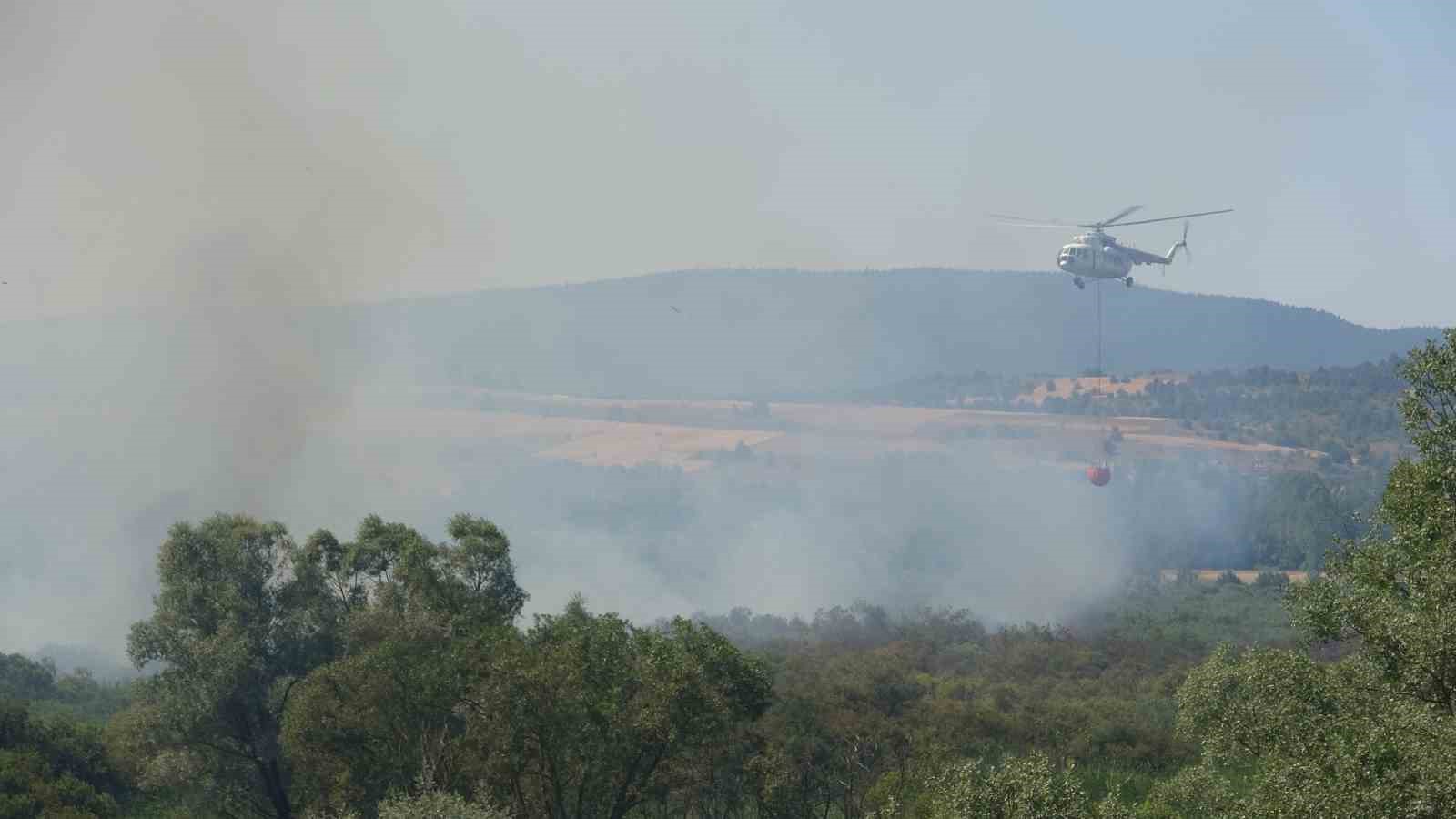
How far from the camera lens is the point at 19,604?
384 ft

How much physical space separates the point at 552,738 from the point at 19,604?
9112cm

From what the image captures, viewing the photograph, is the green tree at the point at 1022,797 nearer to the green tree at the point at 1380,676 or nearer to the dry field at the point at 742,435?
the green tree at the point at 1380,676

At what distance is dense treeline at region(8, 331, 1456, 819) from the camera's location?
26.8m

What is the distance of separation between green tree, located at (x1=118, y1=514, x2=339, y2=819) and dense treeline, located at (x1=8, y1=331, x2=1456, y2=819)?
0.30 ft

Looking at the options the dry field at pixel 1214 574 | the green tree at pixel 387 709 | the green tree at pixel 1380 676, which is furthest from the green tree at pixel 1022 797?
the dry field at pixel 1214 574

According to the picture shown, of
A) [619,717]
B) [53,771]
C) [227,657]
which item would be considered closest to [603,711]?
[619,717]

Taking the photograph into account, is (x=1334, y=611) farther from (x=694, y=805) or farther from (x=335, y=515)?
(x=335, y=515)

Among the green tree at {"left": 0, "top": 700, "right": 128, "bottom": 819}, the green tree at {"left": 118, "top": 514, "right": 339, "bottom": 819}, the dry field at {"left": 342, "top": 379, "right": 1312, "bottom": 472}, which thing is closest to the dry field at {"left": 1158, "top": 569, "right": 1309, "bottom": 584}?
the dry field at {"left": 342, "top": 379, "right": 1312, "bottom": 472}

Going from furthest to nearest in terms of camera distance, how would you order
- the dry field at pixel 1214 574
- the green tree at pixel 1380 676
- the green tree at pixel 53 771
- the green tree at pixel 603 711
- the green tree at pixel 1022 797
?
the dry field at pixel 1214 574, the green tree at pixel 53 771, the green tree at pixel 603 711, the green tree at pixel 1022 797, the green tree at pixel 1380 676

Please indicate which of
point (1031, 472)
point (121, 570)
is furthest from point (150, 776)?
point (1031, 472)

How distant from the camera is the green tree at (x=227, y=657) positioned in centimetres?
4766

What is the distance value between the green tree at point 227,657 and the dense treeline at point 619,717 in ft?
0.30

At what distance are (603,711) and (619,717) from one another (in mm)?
589

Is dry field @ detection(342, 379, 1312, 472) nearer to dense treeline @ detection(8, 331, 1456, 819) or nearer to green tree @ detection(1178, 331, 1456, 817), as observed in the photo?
dense treeline @ detection(8, 331, 1456, 819)
